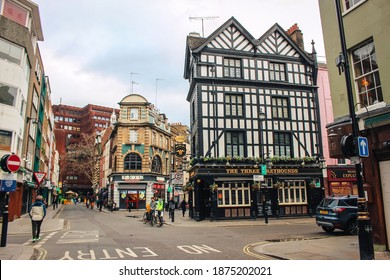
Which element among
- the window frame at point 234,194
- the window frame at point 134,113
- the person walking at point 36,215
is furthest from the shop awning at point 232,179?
the window frame at point 134,113

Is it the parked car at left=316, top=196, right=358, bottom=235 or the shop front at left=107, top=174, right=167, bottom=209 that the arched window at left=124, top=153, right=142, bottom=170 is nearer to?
the shop front at left=107, top=174, right=167, bottom=209

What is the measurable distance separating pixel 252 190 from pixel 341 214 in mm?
11512

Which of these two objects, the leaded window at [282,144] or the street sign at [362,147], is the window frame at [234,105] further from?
the street sign at [362,147]

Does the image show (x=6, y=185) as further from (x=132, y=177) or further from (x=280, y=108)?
(x=132, y=177)

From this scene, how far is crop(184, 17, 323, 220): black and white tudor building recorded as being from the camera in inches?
979

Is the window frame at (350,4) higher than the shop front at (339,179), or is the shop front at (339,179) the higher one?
the window frame at (350,4)

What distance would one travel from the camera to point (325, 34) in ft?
38.7

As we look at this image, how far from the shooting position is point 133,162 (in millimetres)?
44594

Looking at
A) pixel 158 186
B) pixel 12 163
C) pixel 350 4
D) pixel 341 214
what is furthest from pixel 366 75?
pixel 158 186

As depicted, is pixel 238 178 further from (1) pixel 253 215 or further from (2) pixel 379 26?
(2) pixel 379 26

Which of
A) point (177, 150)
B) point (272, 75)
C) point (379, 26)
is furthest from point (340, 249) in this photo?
point (272, 75)

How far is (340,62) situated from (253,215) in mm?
18773

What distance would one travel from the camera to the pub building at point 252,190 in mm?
24359

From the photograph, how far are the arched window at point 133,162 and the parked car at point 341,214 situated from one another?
33003 mm
